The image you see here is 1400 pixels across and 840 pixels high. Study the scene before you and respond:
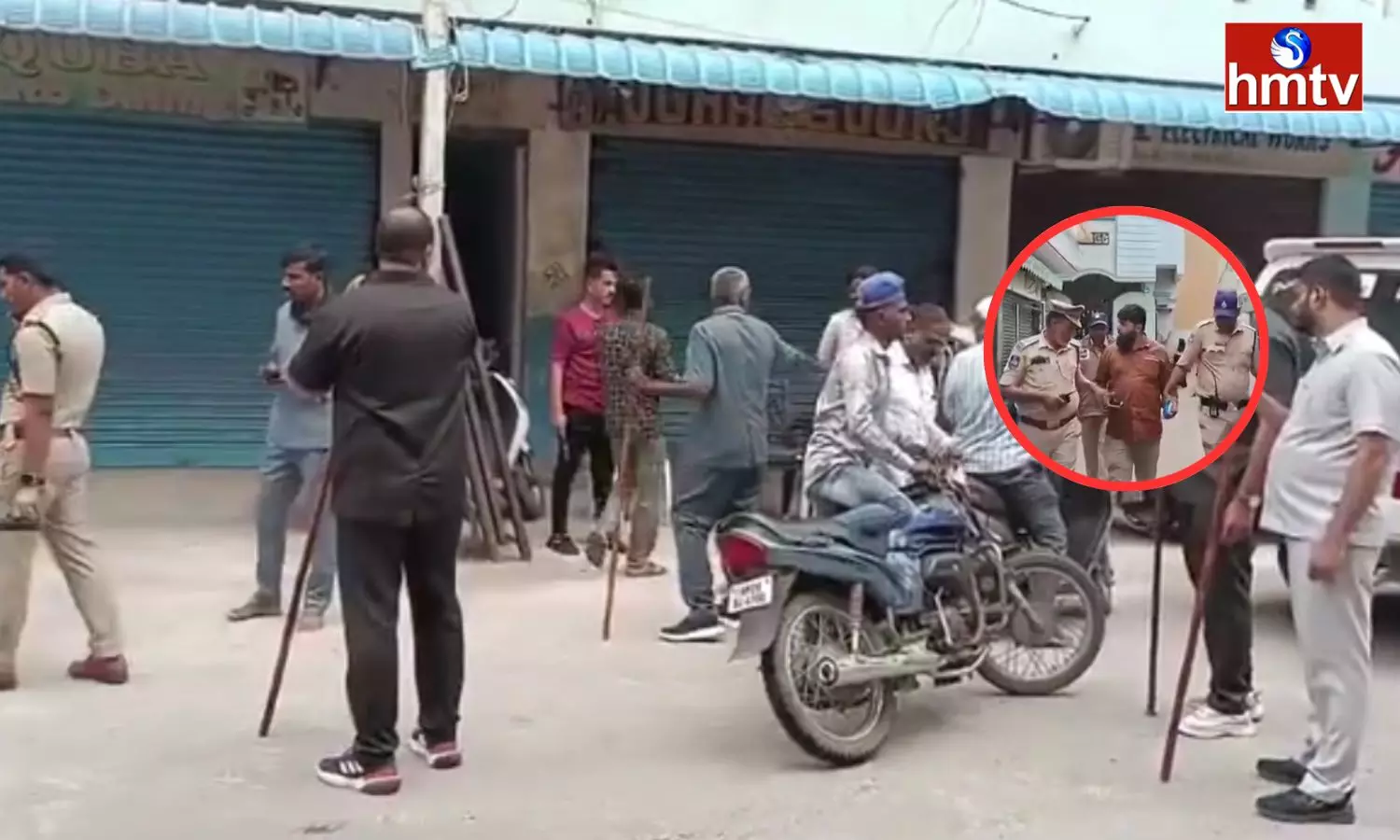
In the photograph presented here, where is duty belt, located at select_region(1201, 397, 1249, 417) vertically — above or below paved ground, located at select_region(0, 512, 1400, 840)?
above

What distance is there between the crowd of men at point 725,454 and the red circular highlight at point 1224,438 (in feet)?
0.24

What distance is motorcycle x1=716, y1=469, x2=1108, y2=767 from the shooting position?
18.0ft

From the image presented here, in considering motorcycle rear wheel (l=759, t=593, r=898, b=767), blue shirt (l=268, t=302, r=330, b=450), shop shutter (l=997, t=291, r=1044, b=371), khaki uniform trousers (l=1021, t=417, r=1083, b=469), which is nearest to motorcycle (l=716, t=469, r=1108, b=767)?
motorcycle rear wheel (l=759, t=593, r=898, b=767)

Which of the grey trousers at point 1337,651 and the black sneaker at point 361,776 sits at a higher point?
the grey trousers at point 1337,651

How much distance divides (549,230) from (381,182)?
4.08ft

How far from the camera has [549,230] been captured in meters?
Answer: 11.9

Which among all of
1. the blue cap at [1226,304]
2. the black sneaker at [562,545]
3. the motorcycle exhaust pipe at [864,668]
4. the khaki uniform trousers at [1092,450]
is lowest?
the black sneaker at [562,545]

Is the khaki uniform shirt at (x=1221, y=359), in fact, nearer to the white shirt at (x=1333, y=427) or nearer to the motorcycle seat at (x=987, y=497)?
the white shirt at (x=1333, y=427)

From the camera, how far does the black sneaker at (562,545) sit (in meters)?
9.41

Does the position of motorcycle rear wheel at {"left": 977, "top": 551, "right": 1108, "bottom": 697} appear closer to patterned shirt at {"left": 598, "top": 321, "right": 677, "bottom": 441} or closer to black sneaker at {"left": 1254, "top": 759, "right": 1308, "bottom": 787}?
black sneaker at {"left": 1254, "top": 759, "right": 1308, "bottom": 787}

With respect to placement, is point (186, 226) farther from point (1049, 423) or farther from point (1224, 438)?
point (1224, 438)

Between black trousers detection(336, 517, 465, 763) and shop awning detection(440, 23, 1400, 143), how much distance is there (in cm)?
486

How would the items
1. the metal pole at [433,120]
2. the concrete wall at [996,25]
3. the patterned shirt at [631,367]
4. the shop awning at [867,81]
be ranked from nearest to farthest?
the patterned shirt at [631,367], the metal pole at [433,120], the shop awning at [867,81], the concrete wall at [996,25]

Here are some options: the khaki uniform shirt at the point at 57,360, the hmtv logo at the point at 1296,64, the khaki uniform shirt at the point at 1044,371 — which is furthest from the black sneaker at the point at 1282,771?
the hmtv logo at the point at 1296,64
